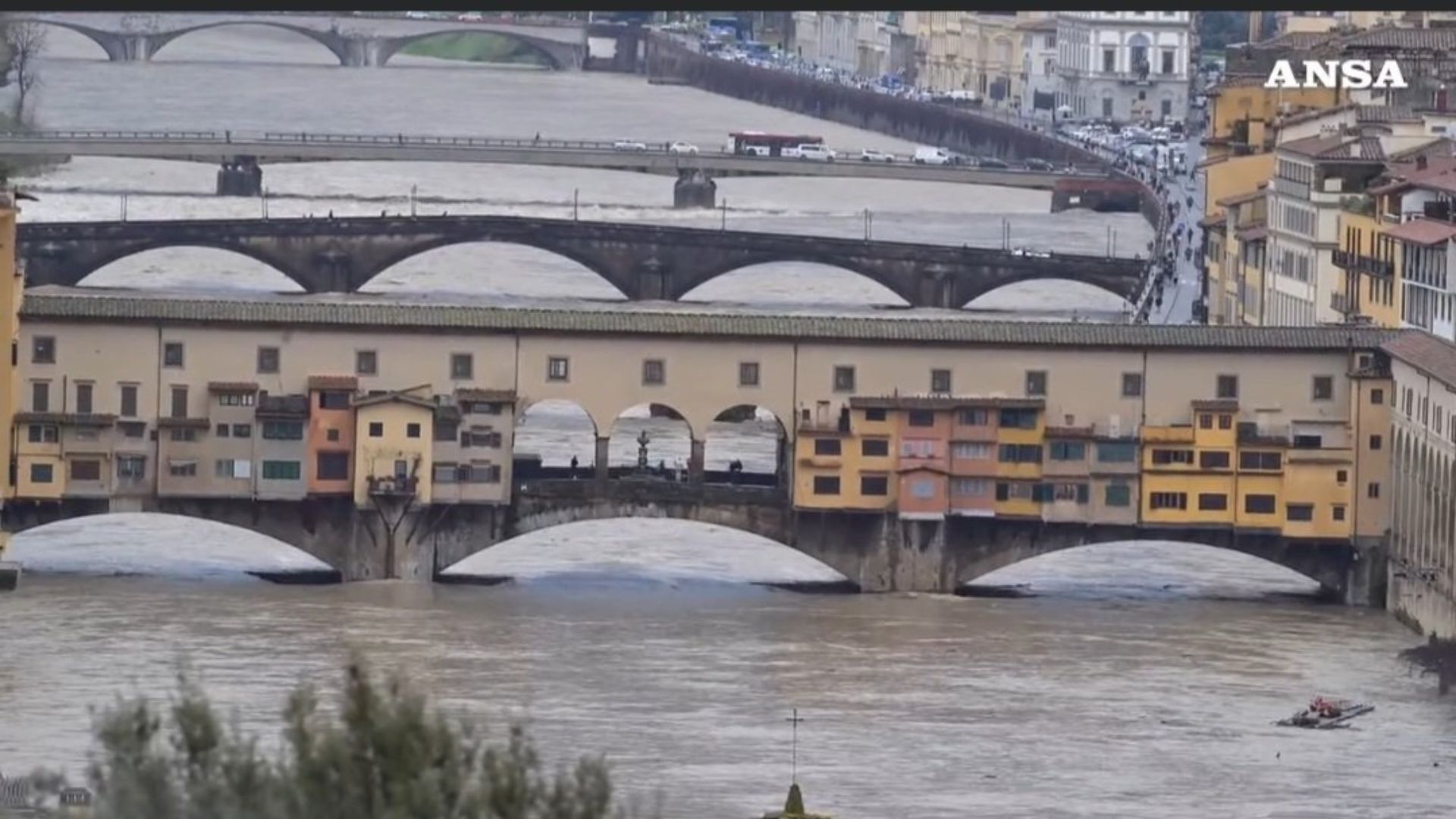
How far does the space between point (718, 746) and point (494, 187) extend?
2702cm

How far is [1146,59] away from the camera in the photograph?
50.7 m

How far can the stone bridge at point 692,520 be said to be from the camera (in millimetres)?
20938

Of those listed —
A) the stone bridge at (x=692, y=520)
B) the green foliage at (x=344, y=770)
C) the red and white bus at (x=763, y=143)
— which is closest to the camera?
the green foliage at (x=344, y=770)

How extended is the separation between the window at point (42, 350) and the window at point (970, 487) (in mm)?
3671

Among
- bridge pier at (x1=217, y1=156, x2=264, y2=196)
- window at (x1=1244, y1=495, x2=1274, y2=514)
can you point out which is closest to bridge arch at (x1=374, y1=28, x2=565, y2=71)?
bridge pier at (x1=217, y1=156, x2=264, y2=196)

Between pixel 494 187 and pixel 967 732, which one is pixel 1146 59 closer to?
pixel 494 187

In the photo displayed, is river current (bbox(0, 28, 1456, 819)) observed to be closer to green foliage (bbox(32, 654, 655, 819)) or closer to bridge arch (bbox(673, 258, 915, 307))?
green foliage (bbox(32, 654, 655, 819))

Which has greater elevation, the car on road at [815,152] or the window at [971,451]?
the car on road at [815,152]

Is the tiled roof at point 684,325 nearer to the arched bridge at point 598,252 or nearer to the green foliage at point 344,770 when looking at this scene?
the arched bridge at point 598,252

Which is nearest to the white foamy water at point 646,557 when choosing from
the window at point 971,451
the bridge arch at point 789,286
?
the window at point 971,451

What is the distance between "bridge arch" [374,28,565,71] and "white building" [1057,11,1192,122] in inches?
306

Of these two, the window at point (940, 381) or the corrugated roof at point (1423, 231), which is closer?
the window at point (940, 381)

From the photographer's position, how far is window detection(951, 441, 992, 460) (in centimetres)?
2150

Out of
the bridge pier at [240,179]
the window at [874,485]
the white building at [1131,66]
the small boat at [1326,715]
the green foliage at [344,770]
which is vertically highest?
the white building at [1131,66]
